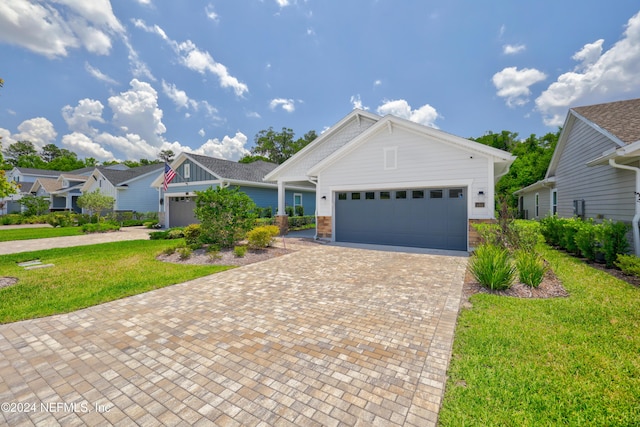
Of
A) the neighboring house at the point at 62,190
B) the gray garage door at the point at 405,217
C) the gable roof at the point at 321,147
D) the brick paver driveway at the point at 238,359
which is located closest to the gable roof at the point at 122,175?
the neighboring house at the point at 62,190

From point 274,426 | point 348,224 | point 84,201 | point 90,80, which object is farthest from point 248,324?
point 84,201

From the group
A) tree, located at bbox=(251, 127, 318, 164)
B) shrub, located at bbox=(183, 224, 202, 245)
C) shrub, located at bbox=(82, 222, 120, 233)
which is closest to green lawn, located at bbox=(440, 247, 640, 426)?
shrub, located at bbox=(183, 224, 202, 245)

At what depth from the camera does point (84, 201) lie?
21219 millimetres

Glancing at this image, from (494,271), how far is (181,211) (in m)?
20.3

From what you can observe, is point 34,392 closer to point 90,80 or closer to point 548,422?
point 548,422

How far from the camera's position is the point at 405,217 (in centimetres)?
1088

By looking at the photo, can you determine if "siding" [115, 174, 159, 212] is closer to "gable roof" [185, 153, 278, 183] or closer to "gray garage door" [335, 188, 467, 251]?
"gable roof" [185, 153, 278, 183]

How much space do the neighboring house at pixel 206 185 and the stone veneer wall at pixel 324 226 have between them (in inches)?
245

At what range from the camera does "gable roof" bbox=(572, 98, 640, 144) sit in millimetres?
8227

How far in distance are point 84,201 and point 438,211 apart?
25572mm

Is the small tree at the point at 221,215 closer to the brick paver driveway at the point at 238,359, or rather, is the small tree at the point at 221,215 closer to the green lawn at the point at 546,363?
the brick paver driveway at the point at 238,359

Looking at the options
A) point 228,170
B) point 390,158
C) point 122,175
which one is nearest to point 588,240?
point 390,158

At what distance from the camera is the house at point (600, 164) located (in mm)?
7699

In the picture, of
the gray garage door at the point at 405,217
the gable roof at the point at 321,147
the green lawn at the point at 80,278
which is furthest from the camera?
the gable roof at the point at 321,147
